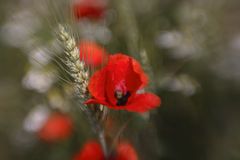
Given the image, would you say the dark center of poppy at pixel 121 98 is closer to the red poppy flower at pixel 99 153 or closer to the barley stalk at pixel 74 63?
the barley stalk at pixel 74 63

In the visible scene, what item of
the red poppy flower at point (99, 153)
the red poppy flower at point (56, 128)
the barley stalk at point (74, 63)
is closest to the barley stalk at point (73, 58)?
the barley stalk at point (74, 63)

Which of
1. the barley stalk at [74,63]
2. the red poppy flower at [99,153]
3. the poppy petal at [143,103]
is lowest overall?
the red poppy flower at [99,153]

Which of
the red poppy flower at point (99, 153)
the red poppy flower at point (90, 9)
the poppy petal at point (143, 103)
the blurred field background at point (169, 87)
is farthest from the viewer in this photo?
the red poppy flower at point (90, 9)

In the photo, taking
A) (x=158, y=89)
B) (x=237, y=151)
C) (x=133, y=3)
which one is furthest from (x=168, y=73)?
(x=133, y=3)

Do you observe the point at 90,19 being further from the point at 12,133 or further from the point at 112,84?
the point at 112,84

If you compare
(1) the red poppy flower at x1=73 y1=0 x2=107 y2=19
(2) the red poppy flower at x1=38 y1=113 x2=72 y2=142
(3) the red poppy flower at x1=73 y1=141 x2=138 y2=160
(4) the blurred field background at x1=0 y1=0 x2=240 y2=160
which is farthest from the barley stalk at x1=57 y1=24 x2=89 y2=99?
(1) the red poppy flower at x1=73 y1=0 x2=107 y2=19

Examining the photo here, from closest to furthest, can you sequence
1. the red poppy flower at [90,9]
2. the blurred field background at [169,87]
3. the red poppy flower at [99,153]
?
the red poppy flower at [99,153] → the blurred field background at [169,87] → the red poppy flower at [90,9]

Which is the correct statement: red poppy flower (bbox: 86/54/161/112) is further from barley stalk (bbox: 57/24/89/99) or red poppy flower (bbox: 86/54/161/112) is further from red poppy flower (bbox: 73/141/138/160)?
red poppy flower (bbox: 73/141/138/160)
